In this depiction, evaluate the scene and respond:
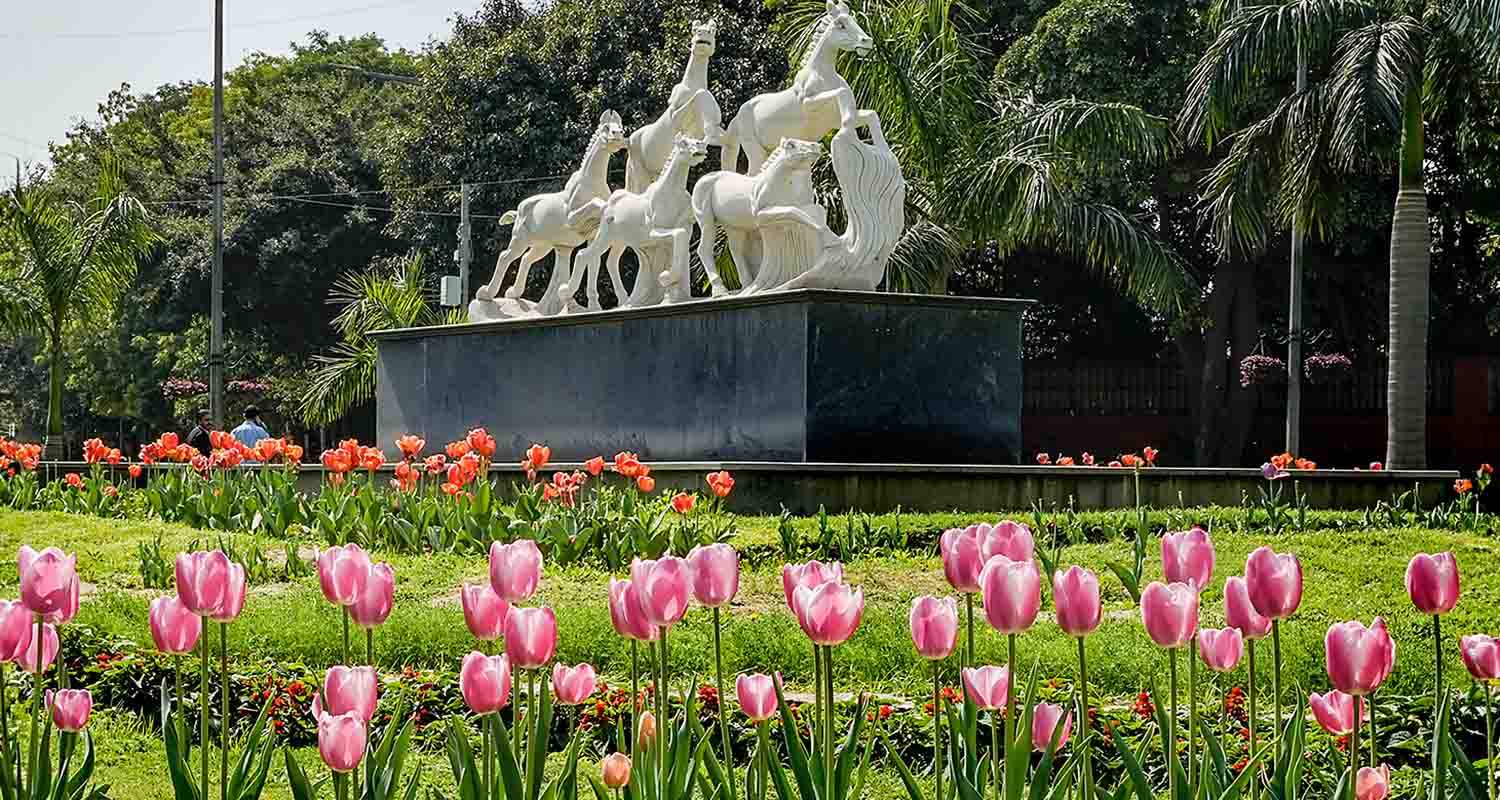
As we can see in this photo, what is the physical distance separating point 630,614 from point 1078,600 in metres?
0.65

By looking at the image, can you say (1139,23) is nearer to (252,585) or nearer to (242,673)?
(252,585)

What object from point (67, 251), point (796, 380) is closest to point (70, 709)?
point (796, 380)

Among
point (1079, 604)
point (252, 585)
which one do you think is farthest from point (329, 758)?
point (252, 585)

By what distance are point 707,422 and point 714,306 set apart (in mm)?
847

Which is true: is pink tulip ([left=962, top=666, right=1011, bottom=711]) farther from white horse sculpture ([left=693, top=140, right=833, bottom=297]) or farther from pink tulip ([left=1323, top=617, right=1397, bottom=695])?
white horse sculpture ([left=693, top=140, right=833, bottom=297])

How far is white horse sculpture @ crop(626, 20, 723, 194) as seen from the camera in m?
14.8

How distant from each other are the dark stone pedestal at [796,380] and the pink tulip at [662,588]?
9801 millimetres

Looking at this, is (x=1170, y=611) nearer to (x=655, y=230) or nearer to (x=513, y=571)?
(x=513, y=571)

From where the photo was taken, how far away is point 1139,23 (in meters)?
24.9

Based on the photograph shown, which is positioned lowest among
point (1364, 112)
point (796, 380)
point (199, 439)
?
point (199, 439)

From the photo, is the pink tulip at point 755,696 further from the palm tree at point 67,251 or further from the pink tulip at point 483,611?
the palm tree at point 67,251

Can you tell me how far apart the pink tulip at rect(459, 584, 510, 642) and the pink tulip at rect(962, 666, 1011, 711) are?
694 millimetres

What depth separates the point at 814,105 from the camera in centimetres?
1361

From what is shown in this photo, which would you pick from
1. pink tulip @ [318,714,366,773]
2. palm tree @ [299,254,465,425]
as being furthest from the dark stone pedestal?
pink tulip @ [318,714,366,773]
